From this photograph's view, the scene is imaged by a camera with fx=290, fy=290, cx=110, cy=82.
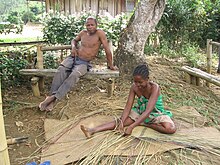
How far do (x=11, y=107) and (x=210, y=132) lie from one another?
9.79 ft

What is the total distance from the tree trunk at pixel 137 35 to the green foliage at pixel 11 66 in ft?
6.35

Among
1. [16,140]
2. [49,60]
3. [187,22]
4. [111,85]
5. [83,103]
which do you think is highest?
[187,22]

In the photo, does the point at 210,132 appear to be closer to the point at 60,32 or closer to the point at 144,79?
the point at 144,79

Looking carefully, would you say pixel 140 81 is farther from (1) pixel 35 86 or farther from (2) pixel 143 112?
(1) pixel 35 86

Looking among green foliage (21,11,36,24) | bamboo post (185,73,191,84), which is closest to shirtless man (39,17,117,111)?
bamboo post (185,73,191,84)

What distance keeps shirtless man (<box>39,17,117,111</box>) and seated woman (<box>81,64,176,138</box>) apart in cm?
95

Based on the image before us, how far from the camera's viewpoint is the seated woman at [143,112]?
3.40 meters

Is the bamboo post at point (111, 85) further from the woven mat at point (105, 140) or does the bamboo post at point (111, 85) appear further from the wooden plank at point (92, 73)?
the woven mat at point (105, 140)

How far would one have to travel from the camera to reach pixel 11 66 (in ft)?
16.5

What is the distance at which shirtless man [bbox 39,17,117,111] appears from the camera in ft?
13.7

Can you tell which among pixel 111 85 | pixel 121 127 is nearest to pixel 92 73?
pixel 111 85

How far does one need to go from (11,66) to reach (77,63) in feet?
4.15

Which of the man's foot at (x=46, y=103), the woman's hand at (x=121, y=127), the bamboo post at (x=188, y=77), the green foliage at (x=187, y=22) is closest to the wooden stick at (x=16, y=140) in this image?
the man's foot at (x=46, y=103)

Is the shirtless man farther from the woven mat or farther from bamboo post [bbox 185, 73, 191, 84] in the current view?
bamboo post [bbox 185, 73, 191, 84]
